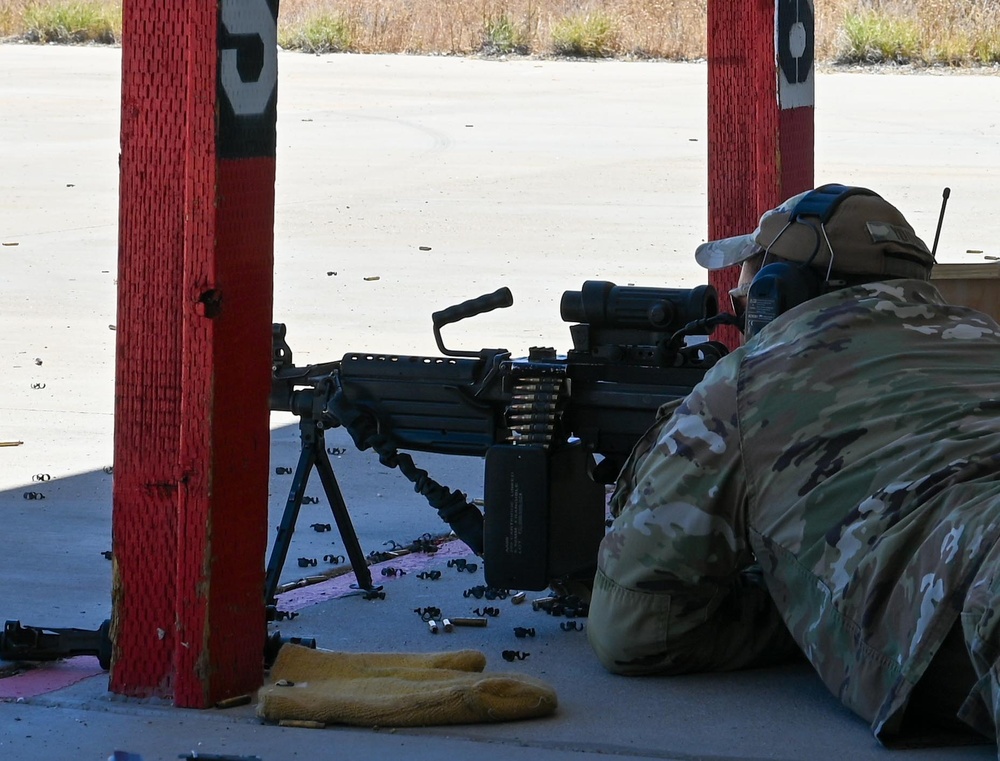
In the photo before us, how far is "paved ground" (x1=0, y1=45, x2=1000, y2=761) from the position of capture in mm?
3281

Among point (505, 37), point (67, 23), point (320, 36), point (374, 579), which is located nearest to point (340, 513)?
point (374, 579)

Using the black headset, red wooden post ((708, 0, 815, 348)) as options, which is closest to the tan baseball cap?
the black headset

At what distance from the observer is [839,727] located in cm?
325

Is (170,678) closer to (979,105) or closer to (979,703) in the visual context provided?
(979,703)

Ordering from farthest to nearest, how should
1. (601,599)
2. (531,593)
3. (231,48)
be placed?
(531,593)
(601,599)
(231,48)

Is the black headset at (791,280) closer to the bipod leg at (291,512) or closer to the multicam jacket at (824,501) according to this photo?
the multicam jacket at (824,501)

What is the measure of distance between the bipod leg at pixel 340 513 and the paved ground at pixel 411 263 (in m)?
0.08

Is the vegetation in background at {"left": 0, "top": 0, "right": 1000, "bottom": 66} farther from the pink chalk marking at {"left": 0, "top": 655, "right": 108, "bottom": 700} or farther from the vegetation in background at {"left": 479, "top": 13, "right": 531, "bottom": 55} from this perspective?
the pink chalk marking at {"left": 0, "top": 655, "right": 108, "bottom": 700}

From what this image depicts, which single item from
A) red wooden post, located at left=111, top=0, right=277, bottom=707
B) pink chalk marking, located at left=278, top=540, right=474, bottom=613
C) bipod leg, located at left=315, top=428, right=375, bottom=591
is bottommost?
pink chalk marking, located at left=278, top=540, right=474, bottom=613

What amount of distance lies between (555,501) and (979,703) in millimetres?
1245

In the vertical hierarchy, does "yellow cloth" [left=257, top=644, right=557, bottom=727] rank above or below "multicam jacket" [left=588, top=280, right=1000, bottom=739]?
below

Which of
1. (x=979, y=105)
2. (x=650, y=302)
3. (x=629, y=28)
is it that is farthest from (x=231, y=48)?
(x=629, y=28)

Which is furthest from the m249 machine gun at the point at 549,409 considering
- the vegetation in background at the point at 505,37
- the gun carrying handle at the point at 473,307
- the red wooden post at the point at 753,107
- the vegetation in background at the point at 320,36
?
the vegetation in background at the point at 320,36

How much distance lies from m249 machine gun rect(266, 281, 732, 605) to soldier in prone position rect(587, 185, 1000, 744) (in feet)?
0.72
